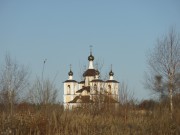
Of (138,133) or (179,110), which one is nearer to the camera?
(138,133)

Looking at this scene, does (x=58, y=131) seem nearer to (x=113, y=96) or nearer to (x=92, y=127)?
(x=92, y=127)

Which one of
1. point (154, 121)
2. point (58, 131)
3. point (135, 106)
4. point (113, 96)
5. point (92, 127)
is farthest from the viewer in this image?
point (113, 96)

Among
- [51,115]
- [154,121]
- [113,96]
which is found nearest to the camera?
[51,115]

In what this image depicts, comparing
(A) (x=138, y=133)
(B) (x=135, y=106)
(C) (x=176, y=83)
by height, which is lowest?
(A) (x=138, y=133)

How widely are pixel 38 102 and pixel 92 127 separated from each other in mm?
1555

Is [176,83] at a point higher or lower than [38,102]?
higher

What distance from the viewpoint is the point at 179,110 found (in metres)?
9.70

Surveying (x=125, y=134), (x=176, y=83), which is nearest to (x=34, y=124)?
(x=125, y=134)

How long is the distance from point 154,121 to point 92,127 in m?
1.95

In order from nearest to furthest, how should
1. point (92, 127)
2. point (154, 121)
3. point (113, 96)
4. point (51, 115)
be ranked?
1. point (51, 115)
2. point (92, 127)
3. point (154, 121)
4. point (113, 96)

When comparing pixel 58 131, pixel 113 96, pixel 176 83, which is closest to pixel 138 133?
pixel 58 131

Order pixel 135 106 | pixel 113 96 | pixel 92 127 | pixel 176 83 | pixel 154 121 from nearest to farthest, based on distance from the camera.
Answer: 1. pixel 92 127
2. pixel 154 121
3. pixel 135 106
4. pixel 113 96
5. pixel 176 83

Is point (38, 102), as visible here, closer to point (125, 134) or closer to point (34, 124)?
point (34, 124)

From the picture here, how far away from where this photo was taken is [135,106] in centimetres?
1205
